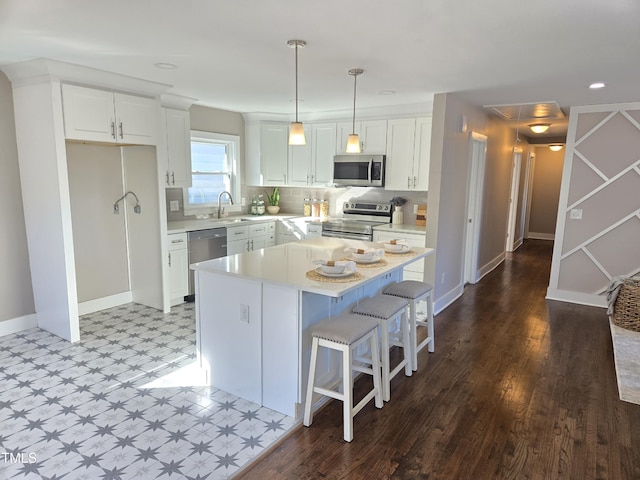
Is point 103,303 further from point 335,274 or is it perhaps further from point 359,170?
point 359,170

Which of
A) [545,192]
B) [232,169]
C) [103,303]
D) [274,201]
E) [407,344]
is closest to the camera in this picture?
[407,344]

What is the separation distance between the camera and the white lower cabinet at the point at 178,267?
4.46m

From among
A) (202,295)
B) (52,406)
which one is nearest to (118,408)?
(52,406)

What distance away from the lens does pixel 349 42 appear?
2572 millimetres

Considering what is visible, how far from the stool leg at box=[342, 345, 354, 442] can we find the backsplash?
3423mm

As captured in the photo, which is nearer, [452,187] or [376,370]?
[376,370]

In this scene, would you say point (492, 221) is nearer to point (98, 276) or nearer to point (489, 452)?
point (489, 452)

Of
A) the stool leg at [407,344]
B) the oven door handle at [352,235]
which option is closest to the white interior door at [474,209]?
the oven door handle at [352,235]

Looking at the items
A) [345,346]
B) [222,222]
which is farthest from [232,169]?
[345,346]

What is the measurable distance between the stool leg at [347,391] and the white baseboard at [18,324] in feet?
11.0

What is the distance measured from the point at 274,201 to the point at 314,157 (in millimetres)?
1062

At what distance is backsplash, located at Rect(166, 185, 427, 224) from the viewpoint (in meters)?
5.20

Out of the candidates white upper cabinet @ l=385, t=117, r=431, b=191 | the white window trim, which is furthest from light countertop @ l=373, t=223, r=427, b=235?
the white window trim

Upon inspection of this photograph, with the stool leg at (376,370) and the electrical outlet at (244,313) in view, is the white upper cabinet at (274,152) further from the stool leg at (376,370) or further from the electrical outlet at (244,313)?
the stool leg at (376,370)
